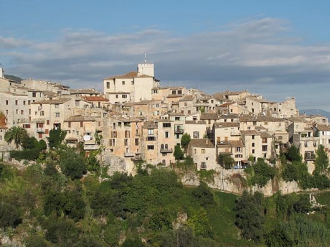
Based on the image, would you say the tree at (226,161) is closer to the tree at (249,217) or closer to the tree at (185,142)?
the tree at (185,142)

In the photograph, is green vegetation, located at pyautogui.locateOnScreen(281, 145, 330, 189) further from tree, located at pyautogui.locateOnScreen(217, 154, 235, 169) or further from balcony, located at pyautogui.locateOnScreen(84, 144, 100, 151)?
balcony, located at pyautogui.locateOnScreen(84, 144, 100, 151)

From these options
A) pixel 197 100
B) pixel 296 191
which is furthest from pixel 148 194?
pixel 197 100

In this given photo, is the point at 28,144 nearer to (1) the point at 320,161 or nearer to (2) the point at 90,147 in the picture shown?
(2) the point at 90,147

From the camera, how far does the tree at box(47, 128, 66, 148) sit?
64.6m

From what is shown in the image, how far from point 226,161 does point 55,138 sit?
1816 cm

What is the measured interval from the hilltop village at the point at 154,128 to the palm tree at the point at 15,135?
57 centimetres

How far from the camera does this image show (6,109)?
68.2 meters

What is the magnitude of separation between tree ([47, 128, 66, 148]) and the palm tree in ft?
9.29

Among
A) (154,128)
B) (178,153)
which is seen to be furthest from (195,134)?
(154,128)

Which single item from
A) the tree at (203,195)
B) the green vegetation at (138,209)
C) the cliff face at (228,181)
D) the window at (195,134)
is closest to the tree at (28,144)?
the green vegetation at (138,209)

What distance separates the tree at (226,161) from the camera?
65.1m

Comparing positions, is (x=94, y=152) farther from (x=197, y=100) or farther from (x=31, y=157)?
(x=197, y=100)

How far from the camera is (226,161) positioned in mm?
65000

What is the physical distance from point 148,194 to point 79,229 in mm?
8240
